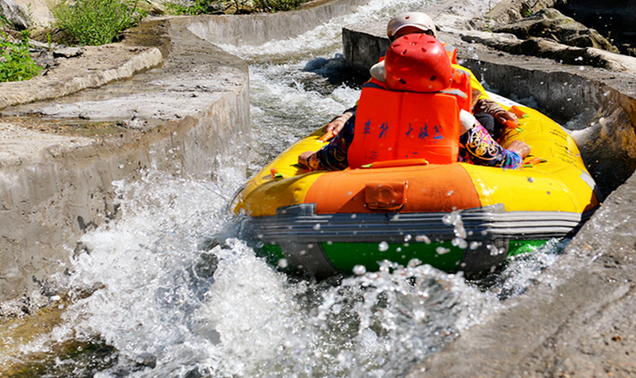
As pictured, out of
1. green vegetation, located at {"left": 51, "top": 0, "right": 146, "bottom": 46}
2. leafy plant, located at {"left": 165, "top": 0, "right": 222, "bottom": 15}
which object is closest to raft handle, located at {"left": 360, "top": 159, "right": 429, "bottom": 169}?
green vegetation, located at {"left": 51, "top": 0, "right": 146, "bottom": 46}

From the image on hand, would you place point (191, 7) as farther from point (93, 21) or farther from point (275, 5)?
point (93, 21)

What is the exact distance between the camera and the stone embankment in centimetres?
191

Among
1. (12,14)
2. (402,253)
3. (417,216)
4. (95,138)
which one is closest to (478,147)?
(417,216)

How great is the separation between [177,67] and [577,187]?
13.3ft

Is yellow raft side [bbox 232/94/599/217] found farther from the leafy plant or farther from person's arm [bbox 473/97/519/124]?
the leafy plant

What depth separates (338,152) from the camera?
11.2ft

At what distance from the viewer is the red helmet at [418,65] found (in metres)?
2.79

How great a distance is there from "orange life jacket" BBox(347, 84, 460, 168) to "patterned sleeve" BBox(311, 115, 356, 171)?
208 millimetres

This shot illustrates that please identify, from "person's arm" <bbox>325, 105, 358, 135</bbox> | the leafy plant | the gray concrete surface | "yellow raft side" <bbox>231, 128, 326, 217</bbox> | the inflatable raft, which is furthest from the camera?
the leafy plant

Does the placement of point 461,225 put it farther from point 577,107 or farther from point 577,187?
point 577,107

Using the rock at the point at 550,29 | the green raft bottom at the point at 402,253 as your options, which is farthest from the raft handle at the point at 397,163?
the rock at the point at 550,29

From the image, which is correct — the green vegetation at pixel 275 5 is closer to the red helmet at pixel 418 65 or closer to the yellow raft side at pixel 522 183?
the yellow raft side at pixel 522 183

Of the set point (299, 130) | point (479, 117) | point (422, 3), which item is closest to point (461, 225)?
point (479, 117)

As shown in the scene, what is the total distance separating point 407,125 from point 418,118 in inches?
2.7
